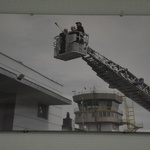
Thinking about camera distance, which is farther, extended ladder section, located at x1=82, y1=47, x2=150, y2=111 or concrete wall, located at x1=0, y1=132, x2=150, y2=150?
extended ladder section, located at x1=82, y1=47, x2=150, y2=111

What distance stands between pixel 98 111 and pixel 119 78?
0.39 metres

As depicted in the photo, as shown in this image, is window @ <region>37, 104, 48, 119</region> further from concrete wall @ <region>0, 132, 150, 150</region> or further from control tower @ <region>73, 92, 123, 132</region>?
control tower @ <region>73, 92, 123, 132</region>

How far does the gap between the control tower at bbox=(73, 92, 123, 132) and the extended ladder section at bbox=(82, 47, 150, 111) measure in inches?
4.7

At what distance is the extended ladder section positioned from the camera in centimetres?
197

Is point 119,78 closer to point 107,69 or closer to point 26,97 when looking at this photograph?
point 107,69

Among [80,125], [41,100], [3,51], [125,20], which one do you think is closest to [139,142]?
[80,125]

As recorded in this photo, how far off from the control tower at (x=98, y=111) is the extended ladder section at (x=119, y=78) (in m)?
0.12

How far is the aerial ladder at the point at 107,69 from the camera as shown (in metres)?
1.98

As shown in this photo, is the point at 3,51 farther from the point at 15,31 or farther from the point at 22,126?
the point at 22,126

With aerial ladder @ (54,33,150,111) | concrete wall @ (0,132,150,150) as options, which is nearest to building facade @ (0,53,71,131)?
concrete wall @ (0,132,150,150)

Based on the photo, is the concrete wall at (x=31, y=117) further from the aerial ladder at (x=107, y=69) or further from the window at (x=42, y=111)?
the aerial ladder at (x=107, y=69)

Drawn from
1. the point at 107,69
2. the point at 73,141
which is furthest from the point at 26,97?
the point at 107,69

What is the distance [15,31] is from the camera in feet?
7.48

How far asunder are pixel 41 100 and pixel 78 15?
0.98m
